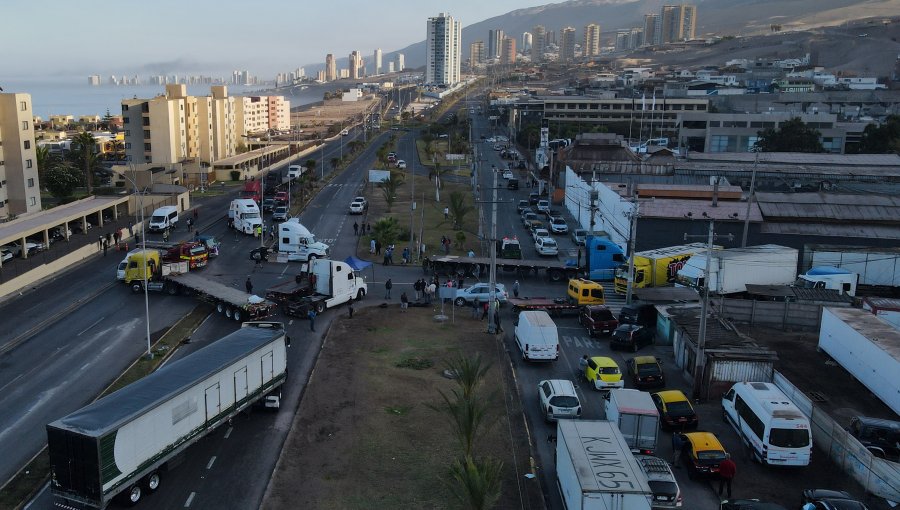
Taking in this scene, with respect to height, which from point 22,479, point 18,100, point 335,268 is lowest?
point 22,479

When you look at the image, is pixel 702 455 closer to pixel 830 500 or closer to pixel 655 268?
pixel 830 500

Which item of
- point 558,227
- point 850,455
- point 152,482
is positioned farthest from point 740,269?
point 152,482

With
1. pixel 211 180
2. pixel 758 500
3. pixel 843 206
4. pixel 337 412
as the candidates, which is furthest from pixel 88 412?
pixel 211 180

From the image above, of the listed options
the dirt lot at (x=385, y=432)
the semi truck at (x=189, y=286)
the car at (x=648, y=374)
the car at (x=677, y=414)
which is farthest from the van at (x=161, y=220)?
the car at (x=677, y=414)

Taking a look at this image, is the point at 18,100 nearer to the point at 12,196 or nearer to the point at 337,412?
the point at 12,196

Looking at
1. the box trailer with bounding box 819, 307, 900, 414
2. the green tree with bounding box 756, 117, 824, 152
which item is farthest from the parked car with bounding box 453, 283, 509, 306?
the green tree with bounding box 756, 117, 824, 152
